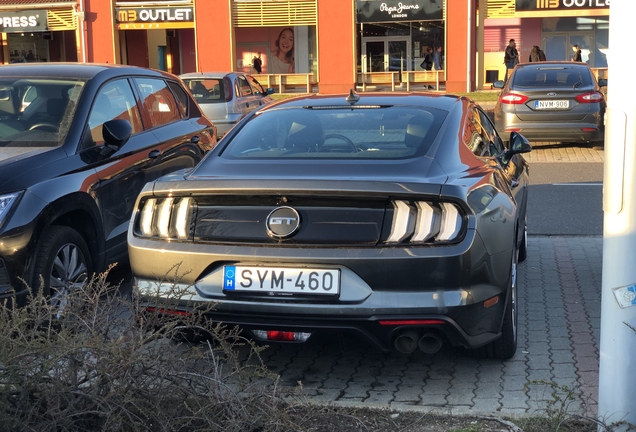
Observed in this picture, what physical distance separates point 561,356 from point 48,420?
2851 millimetres

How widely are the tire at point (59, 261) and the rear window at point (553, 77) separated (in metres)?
11.0

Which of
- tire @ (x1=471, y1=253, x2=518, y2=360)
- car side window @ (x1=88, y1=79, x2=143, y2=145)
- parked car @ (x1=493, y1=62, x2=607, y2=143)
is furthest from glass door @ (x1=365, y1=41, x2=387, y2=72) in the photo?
tire @ (x1=471, y1=253, x2=518, y2=360)

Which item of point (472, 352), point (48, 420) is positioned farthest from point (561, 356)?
point (48, 420)

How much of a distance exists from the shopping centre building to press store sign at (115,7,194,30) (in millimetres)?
38

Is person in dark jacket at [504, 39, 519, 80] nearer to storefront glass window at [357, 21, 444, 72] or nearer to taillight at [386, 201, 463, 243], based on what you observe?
storefront glass window at [357, 21, 444, 72]

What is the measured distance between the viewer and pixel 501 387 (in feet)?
14.5

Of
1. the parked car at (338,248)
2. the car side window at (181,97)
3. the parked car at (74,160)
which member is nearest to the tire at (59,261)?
the parked car at (74,160)

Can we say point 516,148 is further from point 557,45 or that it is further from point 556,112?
point 557,45

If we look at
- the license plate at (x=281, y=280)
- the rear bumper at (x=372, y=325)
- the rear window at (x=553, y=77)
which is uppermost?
the rear window at (x=553, y=77)

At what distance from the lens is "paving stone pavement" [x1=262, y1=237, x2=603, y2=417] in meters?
4.16

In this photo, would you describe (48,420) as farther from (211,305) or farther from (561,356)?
(561,356)

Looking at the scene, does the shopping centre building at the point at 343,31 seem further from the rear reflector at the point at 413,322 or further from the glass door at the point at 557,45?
the rear reflector at the point at 413,322

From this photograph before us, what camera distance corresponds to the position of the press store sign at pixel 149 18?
3247cm

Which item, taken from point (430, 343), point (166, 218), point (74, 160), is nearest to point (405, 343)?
point (430, 343)
